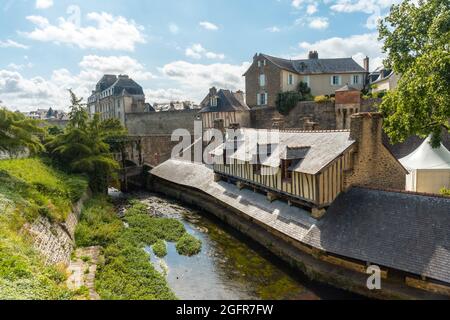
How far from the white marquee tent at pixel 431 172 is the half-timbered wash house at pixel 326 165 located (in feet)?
15.2

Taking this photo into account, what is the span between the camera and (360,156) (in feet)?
32.8

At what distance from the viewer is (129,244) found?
37.4 feet

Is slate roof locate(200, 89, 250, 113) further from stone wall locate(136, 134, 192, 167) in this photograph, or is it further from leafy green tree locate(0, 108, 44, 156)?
leafy green tree locate(0, 108, 44, 156)

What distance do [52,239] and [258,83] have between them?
77.8ft

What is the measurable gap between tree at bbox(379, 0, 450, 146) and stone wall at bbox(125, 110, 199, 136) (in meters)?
20.3

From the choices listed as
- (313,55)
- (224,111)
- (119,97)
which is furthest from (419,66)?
(119,97)

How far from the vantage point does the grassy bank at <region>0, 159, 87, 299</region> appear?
5602mm

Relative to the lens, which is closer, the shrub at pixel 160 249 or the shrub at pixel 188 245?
the shrub at pixel 160 249

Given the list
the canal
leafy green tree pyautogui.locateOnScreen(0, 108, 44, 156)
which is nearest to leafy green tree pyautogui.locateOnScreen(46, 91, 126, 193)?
leafy green tree pyautogui.locateOnScreen(0, 108, 44, 156)

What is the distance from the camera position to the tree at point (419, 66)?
8922 millimetres

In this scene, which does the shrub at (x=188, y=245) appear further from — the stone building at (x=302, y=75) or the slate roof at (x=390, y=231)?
the stone building at (x=302, y=75)

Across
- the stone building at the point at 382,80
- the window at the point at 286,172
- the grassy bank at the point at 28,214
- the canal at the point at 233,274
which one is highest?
the stone building at the point at 382,80

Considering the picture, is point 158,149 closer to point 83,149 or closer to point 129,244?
point 83,149

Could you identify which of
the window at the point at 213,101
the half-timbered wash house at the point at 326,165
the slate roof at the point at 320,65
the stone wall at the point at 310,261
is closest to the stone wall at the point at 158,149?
the window at the point at 213,101
